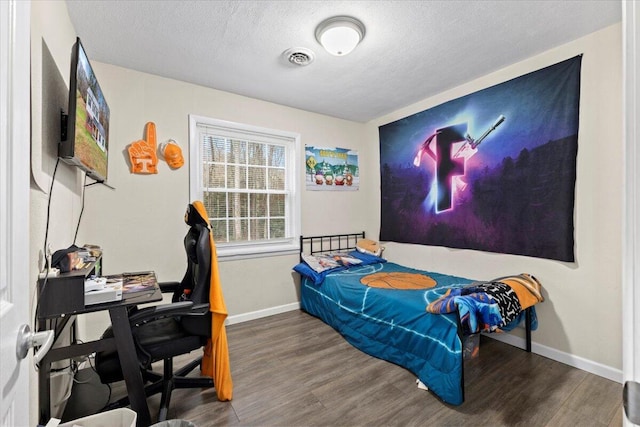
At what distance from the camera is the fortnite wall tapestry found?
222cm

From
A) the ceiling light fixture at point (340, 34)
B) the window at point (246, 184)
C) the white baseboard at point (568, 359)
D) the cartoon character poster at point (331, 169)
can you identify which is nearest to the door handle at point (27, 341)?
the ceiling light fixture at point (340, 34)

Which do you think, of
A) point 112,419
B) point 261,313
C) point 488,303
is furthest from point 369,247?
point 112,419

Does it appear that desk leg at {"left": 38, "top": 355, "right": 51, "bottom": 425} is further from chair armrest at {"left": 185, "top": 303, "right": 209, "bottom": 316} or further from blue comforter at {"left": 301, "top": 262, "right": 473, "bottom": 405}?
blue comforter at {"left": 301, "top": 262, "right": 473, "bottom": 405}

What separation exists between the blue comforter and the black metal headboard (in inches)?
17.8

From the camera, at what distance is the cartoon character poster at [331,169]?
3.61 m

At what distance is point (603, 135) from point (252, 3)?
8.70 ft

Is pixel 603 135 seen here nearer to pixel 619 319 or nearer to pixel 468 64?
pixel 468 64

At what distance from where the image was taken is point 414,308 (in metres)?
2.12

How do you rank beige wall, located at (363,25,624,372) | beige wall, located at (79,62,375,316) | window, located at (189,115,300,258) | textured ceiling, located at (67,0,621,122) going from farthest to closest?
1. window, located at (189,115,300,258)
2. beige wall, located at (79,62,375,316)
3. beige wall, located at (363,25,624,372)
4. textured ceiling, located at (67,0,621,122)

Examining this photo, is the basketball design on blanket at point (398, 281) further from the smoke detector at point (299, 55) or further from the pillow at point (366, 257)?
the smoke detector at point (299, 55)

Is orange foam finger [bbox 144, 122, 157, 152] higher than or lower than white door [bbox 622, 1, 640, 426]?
higher

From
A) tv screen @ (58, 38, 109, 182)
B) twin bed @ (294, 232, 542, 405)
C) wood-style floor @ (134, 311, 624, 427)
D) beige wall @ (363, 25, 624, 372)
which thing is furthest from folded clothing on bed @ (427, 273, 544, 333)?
tv screen @ (58, 38, 109, 182)

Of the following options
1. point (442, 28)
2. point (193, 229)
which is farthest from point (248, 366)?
point (442, 28)

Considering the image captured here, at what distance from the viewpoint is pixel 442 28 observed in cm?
198
